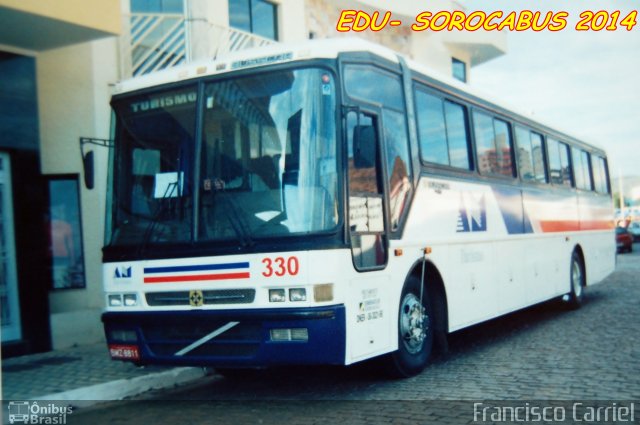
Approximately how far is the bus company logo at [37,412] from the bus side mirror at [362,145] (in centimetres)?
351

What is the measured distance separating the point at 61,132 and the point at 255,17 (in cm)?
637

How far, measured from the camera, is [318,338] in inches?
238

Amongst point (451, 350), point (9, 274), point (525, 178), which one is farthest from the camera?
point (525, 178)

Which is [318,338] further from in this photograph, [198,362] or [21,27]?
[21,27]

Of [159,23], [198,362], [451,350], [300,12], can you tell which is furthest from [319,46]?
[300,12]

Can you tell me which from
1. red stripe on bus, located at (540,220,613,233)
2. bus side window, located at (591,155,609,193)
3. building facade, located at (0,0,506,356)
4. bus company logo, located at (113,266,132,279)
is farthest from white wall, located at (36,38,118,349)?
bus side window, located at (591,155,609,193)

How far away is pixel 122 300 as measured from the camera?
23.2ft

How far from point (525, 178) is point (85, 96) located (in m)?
6.88

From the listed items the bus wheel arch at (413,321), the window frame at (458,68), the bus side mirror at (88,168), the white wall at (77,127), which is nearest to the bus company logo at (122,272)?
the bus side mirror at (88,168)

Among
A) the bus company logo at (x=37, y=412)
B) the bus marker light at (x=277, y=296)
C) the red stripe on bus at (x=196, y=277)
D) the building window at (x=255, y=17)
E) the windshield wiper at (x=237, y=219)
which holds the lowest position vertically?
the bus company logo at (x=37, y=412)

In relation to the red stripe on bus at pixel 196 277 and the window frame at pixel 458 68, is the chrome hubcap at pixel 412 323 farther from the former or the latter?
the window frame at pixel 458 68

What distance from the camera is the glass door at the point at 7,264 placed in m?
10.2

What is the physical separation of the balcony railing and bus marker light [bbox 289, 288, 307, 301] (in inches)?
261

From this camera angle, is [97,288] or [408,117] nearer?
[408,117]
